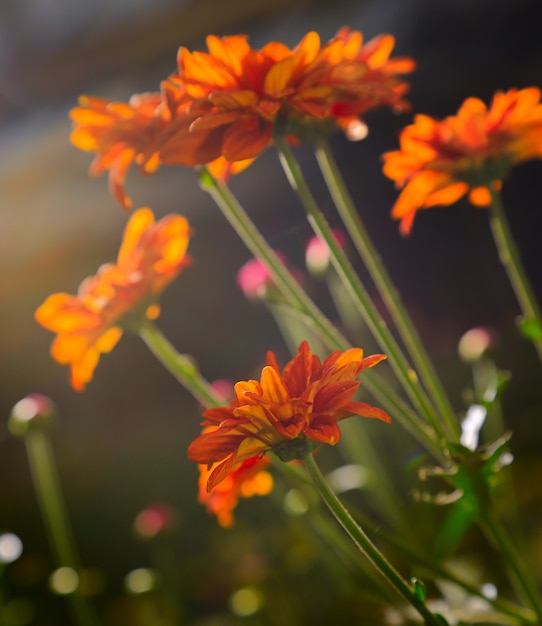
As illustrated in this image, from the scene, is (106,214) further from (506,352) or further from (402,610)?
(402,610)

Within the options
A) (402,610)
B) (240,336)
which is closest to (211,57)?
(402,610)

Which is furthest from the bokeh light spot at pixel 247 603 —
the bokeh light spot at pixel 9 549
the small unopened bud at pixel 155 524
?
the bokeh light spot at pixel 9 549

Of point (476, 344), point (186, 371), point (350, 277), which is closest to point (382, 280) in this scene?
point (350, 277)

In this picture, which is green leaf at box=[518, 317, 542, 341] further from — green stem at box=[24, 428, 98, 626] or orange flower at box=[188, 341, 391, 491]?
green stem at box=[24, 428, 98, 626]

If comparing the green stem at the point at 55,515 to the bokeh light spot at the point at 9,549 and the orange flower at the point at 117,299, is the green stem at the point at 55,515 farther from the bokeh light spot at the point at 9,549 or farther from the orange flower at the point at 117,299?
the orange flower at the point at 117,299

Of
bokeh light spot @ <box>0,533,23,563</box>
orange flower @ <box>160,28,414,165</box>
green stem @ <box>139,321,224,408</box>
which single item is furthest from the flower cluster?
bokeh light spot @ <box>0,533,23,563</box>
